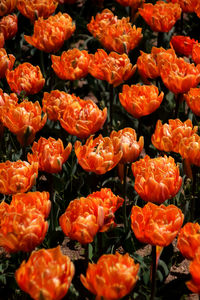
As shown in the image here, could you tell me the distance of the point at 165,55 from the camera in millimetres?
3580

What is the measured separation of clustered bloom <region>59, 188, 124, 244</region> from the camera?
7.69 ft

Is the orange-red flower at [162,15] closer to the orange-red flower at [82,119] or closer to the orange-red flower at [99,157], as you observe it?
the orange-red flower at [82,119]

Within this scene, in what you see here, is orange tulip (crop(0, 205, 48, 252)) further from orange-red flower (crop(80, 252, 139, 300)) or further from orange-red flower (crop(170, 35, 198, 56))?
orange-red flower (crop(170, 35, 198, 56))

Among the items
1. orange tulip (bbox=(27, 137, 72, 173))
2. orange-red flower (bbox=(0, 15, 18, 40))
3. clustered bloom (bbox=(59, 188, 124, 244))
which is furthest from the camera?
orange-red flower (bbox=(0, 15, 18, 40))

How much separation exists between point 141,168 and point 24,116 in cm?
76

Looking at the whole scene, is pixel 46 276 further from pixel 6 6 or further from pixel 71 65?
pixel 6 6

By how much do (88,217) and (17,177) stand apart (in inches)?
18.7

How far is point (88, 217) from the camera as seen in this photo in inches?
93.0

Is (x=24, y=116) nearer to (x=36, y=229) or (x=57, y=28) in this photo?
(x=36, y=229)

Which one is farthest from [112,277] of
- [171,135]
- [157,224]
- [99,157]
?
[171,135]

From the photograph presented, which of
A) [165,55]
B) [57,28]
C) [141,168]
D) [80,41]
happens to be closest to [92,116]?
[141,168]

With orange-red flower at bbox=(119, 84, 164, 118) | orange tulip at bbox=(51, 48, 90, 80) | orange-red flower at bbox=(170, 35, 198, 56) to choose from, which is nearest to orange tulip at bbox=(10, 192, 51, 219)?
orange-red flower at bbox=(119, 84, 164, 118)

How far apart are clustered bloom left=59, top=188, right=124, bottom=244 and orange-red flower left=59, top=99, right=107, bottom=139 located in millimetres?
547

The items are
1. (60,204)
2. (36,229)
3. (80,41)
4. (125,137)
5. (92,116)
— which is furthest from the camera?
(80,41)
